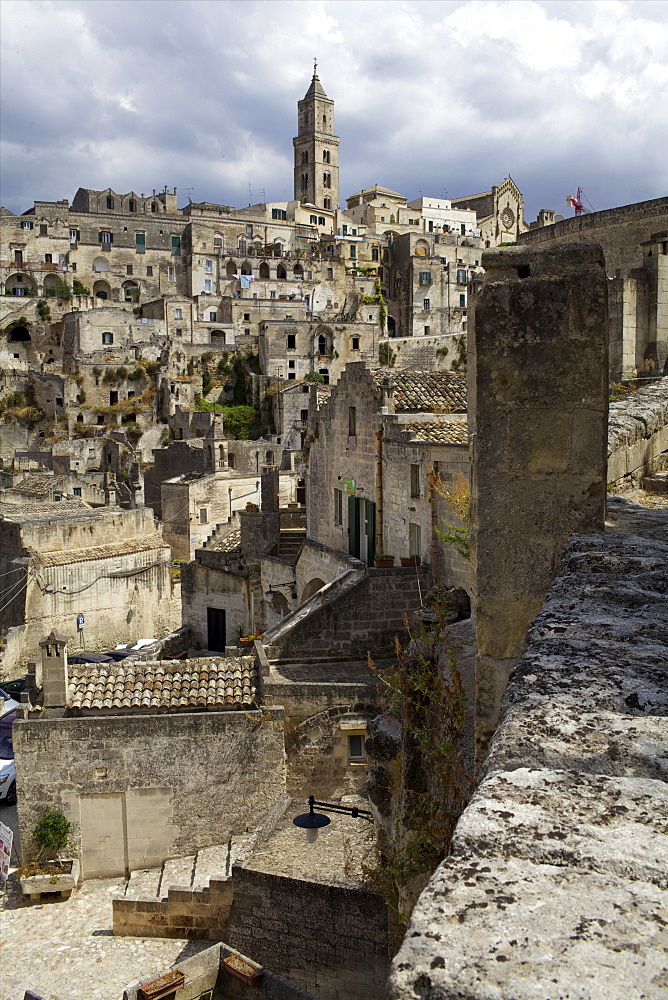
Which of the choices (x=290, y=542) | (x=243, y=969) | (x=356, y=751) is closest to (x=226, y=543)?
(x=290, y=542)

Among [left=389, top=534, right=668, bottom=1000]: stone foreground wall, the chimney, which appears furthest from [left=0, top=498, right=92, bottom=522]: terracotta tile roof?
[left=389, top=534, right=668, bottom=1000]: stone foreground wall

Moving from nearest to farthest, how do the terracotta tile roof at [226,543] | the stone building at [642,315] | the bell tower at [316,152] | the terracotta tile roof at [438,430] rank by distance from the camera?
the stone building at [642,315] < the terracotta tile roof at [438,430] < the terracotta tile roof at [226,543] < the bell tower at [316,152]

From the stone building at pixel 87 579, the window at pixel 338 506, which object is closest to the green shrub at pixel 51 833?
the window at pixel 338 506

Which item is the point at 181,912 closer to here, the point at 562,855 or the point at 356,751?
the point at 356,751

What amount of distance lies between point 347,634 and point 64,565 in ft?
43.1

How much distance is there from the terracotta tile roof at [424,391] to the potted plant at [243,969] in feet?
37.6

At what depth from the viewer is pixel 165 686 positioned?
45.6 ft

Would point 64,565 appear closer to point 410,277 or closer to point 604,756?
point 604,756

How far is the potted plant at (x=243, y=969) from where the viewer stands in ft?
28.8

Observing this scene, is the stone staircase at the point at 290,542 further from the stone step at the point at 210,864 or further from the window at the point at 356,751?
the stone step at the point at 210,864

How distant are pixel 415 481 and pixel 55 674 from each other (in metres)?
7.46

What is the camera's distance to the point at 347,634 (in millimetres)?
15391

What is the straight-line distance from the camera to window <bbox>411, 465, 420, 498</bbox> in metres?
16.5

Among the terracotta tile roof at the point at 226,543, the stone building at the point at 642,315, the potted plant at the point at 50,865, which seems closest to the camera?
the potted plant at the point at 50,865
